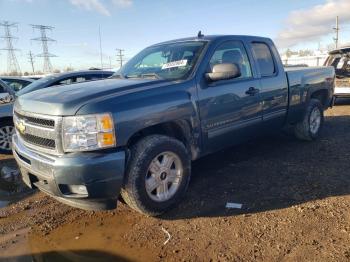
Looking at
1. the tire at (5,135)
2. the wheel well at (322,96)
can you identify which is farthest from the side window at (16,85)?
the wheel well at (322,96)

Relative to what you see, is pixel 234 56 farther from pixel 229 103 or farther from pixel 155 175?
Result: pixel 155 175

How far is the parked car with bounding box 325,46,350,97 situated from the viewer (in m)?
10.5

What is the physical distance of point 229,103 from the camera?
4.55 m

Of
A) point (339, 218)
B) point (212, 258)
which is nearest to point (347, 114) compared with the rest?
point (339, 218)

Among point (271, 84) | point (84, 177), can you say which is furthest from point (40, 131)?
point (271, 84)

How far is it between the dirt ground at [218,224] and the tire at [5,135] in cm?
277

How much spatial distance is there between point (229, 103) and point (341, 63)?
8.48 metres

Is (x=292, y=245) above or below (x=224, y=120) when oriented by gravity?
below

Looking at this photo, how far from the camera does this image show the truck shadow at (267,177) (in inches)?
161

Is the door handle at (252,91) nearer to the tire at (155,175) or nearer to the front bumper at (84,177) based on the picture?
the tire at (155,175)

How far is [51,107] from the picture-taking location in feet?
11.2

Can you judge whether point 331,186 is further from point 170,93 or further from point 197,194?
point 170,93

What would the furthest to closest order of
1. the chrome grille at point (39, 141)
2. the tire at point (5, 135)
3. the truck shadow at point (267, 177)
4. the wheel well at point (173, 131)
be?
the tire at point (5, 135) → the truck shadow at point (267, 177) → the wheel well at point (173, 131) → the chrome grille at point (39, 141)

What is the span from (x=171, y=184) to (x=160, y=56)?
1822mm
